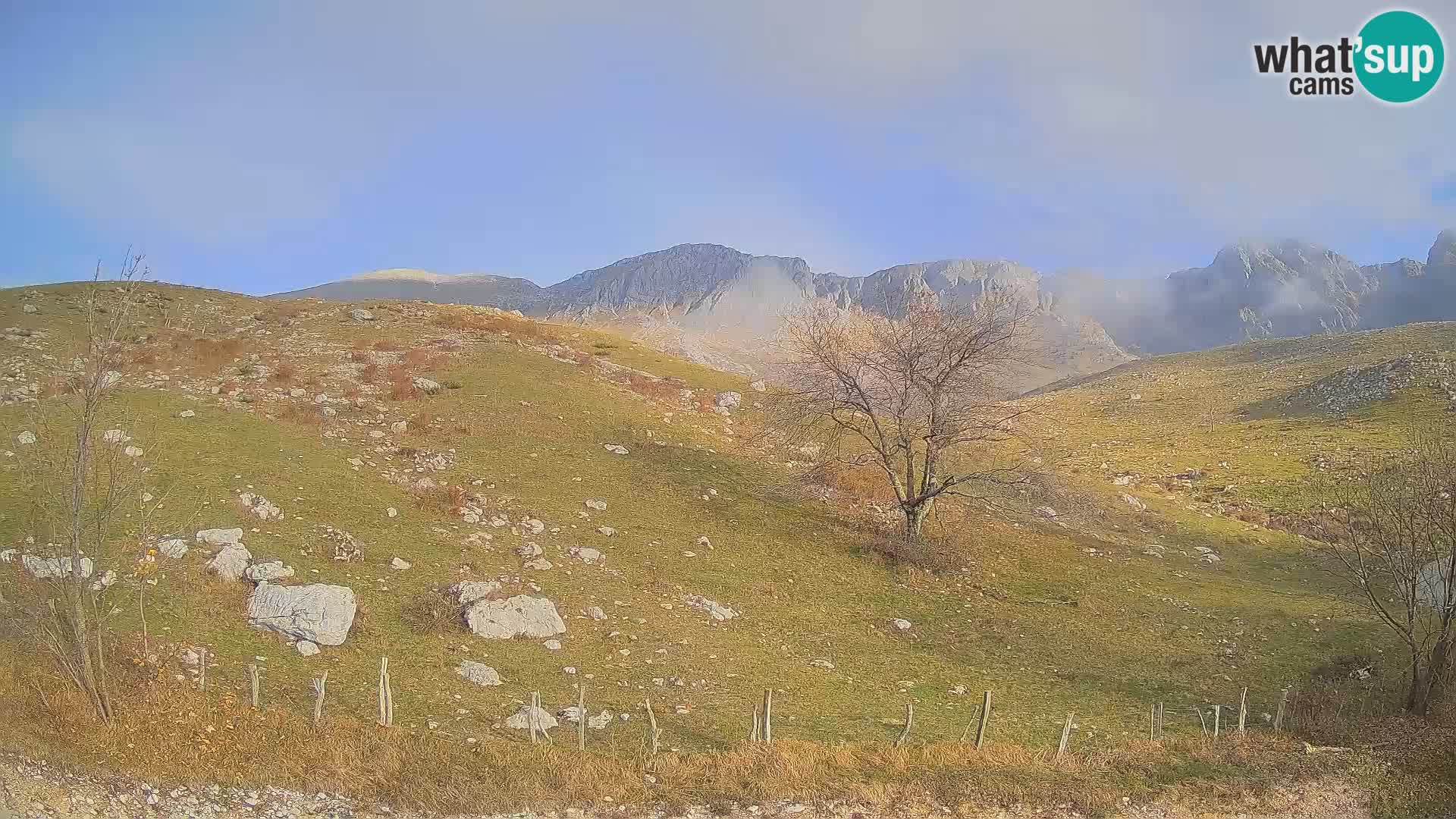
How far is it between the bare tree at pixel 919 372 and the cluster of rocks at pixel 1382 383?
202 ft

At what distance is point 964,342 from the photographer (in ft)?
84.7

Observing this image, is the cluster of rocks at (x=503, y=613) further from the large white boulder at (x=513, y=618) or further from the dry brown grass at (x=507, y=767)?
the dry brown grass at (x=507, y=767)

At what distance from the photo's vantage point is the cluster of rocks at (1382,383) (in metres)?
67.4

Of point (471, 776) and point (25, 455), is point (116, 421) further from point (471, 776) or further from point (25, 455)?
point (471, 776)

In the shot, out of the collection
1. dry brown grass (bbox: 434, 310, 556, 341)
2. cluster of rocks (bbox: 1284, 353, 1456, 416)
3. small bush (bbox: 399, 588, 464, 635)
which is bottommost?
small bush (bbox: 399, 588, 464, 635)

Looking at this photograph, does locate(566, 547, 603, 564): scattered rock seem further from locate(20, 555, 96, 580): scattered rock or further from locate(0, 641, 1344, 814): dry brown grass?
locate(20, 555, 96, 580): scattered rock

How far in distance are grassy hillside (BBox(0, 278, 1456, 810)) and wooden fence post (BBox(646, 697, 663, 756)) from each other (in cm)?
28

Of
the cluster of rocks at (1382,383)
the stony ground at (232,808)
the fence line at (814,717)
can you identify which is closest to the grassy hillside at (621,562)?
the fence line at (814,717)

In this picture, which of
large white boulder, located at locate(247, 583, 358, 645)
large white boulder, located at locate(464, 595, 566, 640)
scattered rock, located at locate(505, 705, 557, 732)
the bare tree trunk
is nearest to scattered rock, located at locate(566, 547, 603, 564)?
large white boulder, located at locate(464, 595, 566, 640)

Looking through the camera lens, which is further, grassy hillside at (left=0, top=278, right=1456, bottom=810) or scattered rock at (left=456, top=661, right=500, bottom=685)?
grassy hillside at (left=0, top=278, right=1456, bottom=810)

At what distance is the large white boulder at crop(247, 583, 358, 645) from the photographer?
15711mm

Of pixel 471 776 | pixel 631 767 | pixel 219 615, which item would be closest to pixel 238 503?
pixel 219 615

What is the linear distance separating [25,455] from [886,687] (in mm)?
25892

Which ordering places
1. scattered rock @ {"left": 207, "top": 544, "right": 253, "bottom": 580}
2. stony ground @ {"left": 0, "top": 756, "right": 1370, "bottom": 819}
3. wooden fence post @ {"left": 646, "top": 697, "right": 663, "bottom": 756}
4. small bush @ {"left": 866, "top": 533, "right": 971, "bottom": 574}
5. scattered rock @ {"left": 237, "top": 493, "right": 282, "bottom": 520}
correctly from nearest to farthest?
stony ground @ {"left": 0, "top": 756, "right": 1370, "bottom": 819}, wooden fence post @ {"left": 646, "top": 697, "right": 663, "bottom": 756}, scattered rock @ {"left": 207, "top": 544, "right": 253, "bottom": 580}, scattered rock @ {"left": 237, "top": 493, "right": 282, "bottom": 520}, small bush @ {"left": 866, "top": 533, "right": 971, "bottom": 574}
